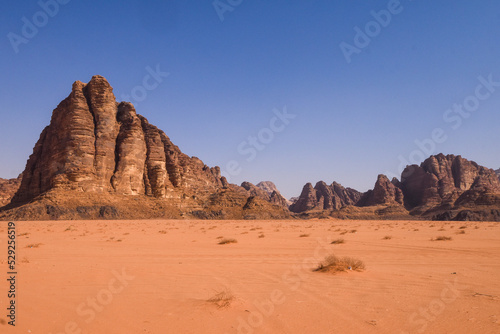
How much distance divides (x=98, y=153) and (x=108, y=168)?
154 inches

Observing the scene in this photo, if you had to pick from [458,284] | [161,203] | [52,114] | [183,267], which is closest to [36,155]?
[52,114]

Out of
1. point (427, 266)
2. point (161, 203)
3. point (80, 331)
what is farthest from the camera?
point (161, 203)

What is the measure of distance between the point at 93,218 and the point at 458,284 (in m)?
57.0

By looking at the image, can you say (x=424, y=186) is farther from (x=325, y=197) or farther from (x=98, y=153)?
(x=98, y=153)

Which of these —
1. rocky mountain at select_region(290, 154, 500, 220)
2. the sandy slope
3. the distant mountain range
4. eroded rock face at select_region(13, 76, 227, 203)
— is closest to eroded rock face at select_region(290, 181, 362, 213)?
rocky mountain at select_region(290, 154, 500, 220)

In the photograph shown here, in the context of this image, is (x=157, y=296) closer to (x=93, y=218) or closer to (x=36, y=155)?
(x=93, y=218)

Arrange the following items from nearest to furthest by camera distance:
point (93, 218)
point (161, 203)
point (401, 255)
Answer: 1. point (401, 255)
2. point (93, 218)
3. point (161, 203)

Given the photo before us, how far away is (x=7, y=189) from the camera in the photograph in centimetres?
8856

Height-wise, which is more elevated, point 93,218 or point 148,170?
point 148,170

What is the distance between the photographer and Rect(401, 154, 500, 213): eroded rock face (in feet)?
373

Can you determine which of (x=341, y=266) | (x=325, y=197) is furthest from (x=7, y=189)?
(x=325, y=197)

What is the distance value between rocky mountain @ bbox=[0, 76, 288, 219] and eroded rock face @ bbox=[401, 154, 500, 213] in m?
69.2

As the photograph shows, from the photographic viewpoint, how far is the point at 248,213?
7012cm

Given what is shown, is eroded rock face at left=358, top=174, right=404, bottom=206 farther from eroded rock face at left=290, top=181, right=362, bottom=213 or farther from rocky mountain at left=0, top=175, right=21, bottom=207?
rocky mountain at left=0, top=175, right=21, bottom=207
